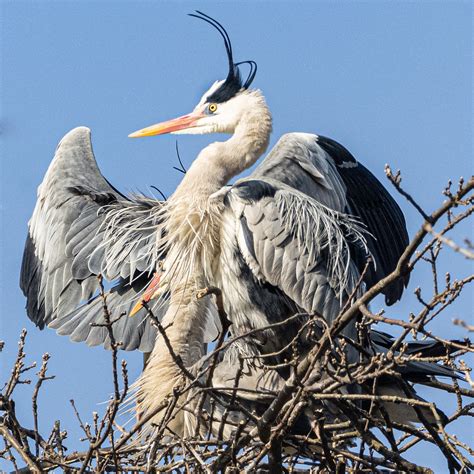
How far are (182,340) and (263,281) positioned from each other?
498 millimetres

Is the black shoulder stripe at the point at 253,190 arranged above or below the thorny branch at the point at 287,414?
above

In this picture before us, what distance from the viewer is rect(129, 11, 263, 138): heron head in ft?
17.9

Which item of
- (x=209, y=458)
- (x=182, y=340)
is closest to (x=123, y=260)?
(x=182, y=340)

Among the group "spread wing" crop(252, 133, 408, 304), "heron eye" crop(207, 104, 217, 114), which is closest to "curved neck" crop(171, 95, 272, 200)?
"spread wing" crop(252, 133, 408, 304)

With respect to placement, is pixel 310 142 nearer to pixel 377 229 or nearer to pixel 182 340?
pixel 377 229

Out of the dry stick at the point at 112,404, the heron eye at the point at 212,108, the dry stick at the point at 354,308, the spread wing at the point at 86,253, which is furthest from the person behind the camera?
the heron eye at the point at 212,108

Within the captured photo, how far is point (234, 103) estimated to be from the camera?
18.0 ft

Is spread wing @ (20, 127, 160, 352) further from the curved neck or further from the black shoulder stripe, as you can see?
the black shoulder stripe

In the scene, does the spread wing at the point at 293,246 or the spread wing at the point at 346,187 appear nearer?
the spread wing at the point at 293,246

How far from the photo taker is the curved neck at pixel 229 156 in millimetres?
5156

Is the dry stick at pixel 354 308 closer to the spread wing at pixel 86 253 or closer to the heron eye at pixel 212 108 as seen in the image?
the spread wing at pixel 86 253

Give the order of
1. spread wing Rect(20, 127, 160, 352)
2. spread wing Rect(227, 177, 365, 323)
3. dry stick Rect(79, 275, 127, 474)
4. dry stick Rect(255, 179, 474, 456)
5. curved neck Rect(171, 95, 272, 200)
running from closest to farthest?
dry stick Rect(255, 179, 474, 456) → dry stick Rect(79, 275, 127, 474) → spread wing Rect(227, 177, 365, 323) → curved neck Rect(171, 95, 272, 200) → spread wing Rect(20, 127, 160, 352)

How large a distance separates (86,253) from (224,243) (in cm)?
91

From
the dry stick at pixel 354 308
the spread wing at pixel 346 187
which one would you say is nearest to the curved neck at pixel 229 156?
the spread wing at pixel 346 187
